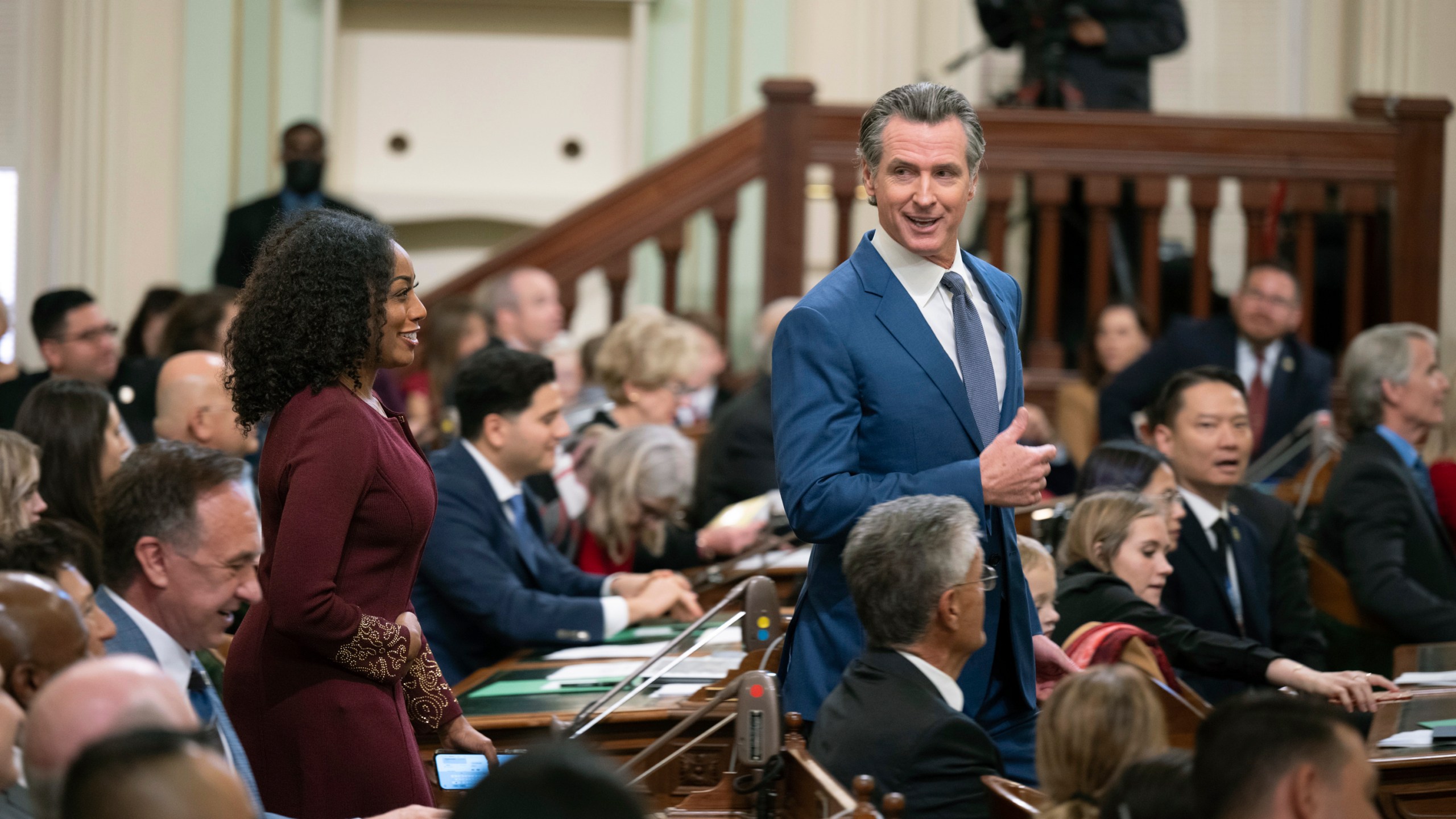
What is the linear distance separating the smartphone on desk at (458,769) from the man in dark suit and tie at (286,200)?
560 cm

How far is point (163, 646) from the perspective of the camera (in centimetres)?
254

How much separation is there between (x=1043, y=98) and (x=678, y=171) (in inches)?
64.9

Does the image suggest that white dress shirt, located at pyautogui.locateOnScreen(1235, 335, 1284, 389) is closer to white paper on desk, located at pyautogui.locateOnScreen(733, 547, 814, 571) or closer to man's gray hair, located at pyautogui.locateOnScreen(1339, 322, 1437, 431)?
man's gray hair, located at pyautogui.locateOnScreen(1339, 322, 1437, 431)

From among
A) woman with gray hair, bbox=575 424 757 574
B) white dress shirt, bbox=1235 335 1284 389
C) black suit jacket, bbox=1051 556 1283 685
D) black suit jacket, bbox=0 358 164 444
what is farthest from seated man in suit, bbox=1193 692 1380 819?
white dress shirt, bbox=1235 335 1284 389

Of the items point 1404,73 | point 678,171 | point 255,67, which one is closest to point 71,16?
point 255,67

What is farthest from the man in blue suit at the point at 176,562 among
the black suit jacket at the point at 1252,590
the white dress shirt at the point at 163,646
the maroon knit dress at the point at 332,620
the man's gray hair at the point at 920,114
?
the black suit jacket at the point at 1252,590

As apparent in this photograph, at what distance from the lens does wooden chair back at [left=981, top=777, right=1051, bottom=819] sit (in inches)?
79.7

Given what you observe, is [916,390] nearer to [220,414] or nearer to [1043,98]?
[220,414]

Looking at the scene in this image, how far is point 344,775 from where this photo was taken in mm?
2312

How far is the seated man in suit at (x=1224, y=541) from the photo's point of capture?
4.10 meters

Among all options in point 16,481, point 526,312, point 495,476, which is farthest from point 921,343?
point 526,312

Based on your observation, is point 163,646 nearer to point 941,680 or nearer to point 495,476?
point 941,680

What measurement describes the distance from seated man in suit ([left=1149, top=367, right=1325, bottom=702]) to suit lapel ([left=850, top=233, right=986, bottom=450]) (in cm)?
195

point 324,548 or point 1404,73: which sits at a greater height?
point 1404,73
